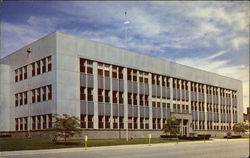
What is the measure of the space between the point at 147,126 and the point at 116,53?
12.7 metres

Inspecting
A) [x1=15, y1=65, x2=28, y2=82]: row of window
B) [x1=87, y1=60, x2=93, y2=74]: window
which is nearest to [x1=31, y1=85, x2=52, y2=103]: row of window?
[x1=15, y1=65, x2=28, y2=82]: row of window

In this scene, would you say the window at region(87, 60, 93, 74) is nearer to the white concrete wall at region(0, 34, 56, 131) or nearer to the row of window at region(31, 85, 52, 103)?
the white concrete wall at region(0, 34, 56, 131)

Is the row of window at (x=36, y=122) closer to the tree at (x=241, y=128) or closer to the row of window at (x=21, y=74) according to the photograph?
the row of window at (x=21, y=74)

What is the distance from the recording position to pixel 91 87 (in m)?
43.9

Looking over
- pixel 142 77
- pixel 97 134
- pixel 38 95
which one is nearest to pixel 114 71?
pixel 142 77

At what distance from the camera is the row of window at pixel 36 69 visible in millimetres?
42000

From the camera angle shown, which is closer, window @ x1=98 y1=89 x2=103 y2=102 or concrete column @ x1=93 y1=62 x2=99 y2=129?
concrete column @ x1=93 y1=62 x2=99 y2=129

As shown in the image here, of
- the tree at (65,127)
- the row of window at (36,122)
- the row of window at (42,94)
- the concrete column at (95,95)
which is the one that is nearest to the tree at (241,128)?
the concrete column at (95,95)

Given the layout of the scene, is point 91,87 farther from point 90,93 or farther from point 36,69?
point 36,69

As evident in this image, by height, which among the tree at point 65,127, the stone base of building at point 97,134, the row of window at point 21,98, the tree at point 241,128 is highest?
the row of window at point 21,98

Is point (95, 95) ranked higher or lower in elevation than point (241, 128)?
higher

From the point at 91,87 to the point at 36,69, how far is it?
7.36 m

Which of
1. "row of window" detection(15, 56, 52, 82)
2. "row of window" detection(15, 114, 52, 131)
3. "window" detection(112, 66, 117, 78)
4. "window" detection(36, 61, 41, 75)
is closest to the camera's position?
"row of window" detection(15, 114, 52, 131)

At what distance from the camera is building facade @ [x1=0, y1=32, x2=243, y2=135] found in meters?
41.2
